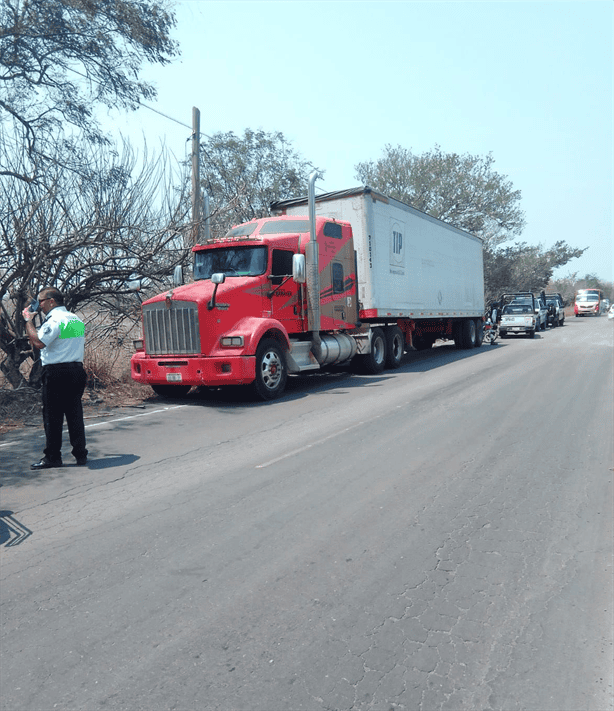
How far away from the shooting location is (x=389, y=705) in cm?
268

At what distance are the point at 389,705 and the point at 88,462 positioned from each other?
4964 mm

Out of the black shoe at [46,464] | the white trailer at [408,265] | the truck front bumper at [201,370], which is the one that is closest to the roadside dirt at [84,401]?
the truck front bumper at [201,370]

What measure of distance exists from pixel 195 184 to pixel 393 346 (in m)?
6.14

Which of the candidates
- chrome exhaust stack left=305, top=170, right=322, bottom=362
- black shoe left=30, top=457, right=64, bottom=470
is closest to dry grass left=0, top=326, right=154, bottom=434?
black shoe left=30, top=457, right=64, bottom=470

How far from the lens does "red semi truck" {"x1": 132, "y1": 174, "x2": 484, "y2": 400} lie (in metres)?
10.9

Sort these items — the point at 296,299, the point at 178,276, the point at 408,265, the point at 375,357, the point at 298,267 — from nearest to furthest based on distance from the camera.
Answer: the point at 298,267
the point at 178,276
the point at 296,299
the point at 375,357
the point at 408,265

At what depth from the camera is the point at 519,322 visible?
30.6 m

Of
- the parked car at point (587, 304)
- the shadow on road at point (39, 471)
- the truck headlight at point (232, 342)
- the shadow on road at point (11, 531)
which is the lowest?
the shadow on road at point (11, 531)

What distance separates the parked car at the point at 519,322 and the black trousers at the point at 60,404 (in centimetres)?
2658

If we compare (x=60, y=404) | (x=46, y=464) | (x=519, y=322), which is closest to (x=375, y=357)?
(x=60, y=404)

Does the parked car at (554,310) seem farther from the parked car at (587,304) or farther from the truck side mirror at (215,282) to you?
the truck side mirror at (215,282)

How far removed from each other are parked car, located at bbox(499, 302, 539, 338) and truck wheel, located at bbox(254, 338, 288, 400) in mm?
21298

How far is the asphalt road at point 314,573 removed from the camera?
9.32 feet

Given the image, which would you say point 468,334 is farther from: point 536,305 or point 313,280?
point 536,305
